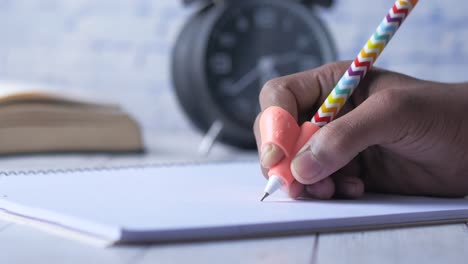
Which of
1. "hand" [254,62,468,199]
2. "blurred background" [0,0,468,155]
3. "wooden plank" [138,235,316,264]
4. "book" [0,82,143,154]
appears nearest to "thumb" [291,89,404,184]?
"hand" [254,62,468,199]

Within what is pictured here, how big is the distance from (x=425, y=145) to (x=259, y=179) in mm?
216

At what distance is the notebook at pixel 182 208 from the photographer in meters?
0.54

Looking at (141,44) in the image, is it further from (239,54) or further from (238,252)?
(238,252)

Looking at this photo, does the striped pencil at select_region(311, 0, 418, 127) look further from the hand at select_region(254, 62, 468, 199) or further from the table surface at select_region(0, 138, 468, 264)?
the table surface at select_region(0, 138, 468, 264)

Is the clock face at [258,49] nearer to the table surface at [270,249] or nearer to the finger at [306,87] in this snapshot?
the finger at [306,87]

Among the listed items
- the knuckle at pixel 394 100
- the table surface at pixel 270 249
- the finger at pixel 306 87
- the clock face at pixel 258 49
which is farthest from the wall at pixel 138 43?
the table surface at pixel 270 249

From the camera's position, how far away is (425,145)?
70 centimetres

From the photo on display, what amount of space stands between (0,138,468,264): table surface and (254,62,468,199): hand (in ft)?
0.31

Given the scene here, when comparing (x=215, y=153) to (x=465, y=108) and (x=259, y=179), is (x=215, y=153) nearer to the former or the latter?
(x=259, y=179)

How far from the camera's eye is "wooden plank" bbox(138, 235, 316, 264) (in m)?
0.49

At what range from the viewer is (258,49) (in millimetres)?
1424

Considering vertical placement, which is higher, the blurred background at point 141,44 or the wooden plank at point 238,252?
the wooden plank at point 238,252

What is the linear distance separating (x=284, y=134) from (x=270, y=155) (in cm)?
2

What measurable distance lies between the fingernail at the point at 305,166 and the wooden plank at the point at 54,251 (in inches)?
7.2
